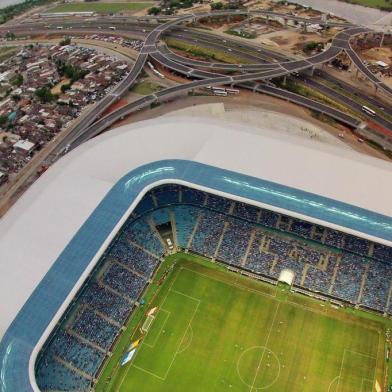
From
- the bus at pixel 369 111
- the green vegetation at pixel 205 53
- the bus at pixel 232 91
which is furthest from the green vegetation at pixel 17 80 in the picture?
the bus at pixel 369 111

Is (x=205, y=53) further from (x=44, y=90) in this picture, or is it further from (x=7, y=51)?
(x=7, y=51)

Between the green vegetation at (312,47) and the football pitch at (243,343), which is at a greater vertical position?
the green vegetation at (312,47)

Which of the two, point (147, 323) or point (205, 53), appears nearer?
point (147, 323)

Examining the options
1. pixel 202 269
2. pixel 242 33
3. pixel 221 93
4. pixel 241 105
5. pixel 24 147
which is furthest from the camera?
pixel 242 33

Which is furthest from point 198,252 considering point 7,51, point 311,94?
point 7,51

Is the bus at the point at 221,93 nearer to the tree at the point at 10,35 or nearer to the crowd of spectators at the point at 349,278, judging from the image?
the crowd of spectators at the point at 349,278

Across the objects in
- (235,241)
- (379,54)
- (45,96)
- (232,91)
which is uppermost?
(45,96)

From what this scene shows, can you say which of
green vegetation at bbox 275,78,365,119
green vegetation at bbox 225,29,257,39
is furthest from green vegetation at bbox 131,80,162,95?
green vegetation at bbox 225,29,257,39
